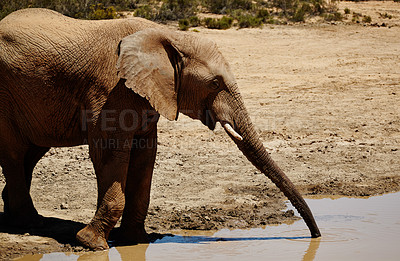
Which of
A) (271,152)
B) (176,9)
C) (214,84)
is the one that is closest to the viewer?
(214,84)

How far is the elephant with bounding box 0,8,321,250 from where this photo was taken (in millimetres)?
5797

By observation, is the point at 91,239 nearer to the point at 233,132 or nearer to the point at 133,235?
the point at 133,235

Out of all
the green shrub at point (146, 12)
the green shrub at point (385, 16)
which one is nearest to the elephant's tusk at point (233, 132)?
the green shrub at point (146, 12)

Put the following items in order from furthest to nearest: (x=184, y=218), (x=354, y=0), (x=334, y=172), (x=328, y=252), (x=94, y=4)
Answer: (x=354, y=0), (x=94, y=4), (x=334, y=172), (x=184, y=218), (x=328, y=252)

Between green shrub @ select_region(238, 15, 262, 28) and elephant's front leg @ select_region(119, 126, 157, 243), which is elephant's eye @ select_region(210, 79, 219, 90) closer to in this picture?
elephant's front leg @ select_region(119, 126, 157, 243)

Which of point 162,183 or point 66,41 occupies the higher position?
point 66,41

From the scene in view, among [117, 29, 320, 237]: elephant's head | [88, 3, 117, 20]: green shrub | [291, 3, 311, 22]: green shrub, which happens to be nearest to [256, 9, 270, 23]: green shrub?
A: [291, 3, 311, 22]: green shrub

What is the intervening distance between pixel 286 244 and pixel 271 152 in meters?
3.48

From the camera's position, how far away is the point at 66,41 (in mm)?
5973

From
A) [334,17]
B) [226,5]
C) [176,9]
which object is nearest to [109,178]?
[176,9]

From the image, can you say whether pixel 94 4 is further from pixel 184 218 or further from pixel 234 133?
pixel 234 133

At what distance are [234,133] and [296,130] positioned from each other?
16.7 feet

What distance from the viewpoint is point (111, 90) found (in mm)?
5812

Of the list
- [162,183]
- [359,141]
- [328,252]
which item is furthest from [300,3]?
[328,252]
